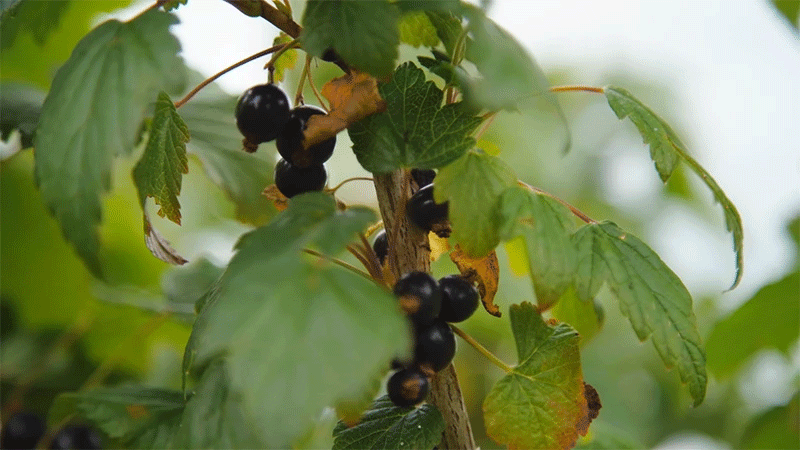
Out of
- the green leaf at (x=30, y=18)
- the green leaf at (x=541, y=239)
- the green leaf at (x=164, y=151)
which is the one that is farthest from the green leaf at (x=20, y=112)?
the green leaf at (x=541, y=239)

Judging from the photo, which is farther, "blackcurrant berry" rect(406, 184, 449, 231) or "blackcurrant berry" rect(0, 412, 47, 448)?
"blackcurrant berry" rect(0, 412, 47, 448)

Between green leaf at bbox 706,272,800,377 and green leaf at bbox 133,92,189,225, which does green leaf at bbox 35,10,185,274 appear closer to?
green leaf at bbox 133,92,189,225

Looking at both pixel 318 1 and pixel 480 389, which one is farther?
pixel 480 389

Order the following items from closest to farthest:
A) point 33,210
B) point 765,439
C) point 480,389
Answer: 1. point 765,439
2. point 33,210
3. point 480,389

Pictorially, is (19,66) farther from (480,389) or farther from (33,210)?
(480,389)

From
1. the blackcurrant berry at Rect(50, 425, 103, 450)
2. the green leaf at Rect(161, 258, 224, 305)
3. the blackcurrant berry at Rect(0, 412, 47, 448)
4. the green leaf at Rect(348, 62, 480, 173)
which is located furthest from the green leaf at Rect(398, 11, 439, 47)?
the blackcurrant berry at Rect(0, 412, 47, 448)

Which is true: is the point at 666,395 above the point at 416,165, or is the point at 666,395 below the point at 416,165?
below

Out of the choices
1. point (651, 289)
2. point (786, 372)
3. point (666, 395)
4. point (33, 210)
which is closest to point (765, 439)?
point (786, 372)

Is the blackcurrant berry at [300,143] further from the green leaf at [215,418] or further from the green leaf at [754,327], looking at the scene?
the green leaf at [754,327]
